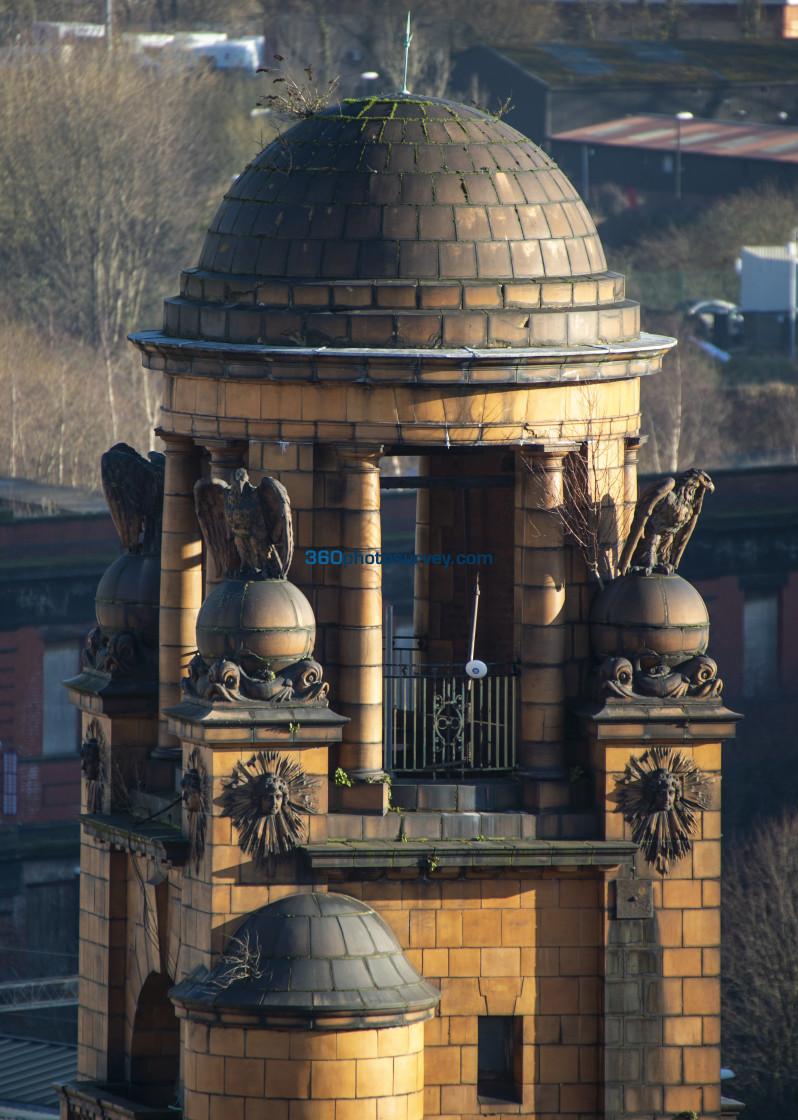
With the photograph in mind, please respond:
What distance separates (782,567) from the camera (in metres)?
143

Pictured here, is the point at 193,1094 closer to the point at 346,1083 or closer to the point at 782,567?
the point at 346,1083

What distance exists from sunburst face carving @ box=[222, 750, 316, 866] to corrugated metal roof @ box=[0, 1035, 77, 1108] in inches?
823

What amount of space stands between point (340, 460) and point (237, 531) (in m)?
1.54

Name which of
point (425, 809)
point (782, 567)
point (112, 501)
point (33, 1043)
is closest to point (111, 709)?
point (112, 501)

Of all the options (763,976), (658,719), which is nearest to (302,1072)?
(658,719)

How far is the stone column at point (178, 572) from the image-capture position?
4031cm

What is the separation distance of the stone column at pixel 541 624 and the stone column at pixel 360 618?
71.3 inches

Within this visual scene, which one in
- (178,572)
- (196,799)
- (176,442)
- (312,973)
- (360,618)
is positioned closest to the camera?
(312,973)

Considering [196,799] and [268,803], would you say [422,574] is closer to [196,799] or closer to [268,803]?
[196,799]

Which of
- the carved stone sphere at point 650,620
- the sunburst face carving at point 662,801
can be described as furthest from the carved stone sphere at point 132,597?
the sunburst face carving at point 662,801

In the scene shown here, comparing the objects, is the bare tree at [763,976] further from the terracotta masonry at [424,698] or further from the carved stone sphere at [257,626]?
the carved stone sphere at [257,626]

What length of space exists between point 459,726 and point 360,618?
8.62 ft

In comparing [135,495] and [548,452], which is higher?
[548,452]

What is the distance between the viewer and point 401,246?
1496 inches
